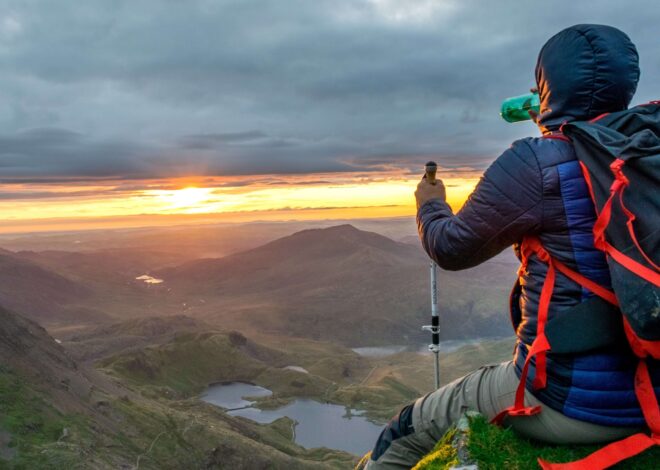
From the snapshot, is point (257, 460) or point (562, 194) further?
point (257, 460)

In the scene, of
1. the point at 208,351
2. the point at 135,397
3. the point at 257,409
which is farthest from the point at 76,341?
the point at 135,397

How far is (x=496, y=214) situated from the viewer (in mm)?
4469

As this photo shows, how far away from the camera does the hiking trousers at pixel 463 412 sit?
15.3 ft

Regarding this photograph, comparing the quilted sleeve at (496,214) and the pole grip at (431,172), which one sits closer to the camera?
the quilted sleeve at (496,214)

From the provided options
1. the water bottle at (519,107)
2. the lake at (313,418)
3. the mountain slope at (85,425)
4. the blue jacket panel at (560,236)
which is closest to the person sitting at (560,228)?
the blue jacket panel at (560,236)

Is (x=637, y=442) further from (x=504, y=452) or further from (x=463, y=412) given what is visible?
(x=463, y=412)

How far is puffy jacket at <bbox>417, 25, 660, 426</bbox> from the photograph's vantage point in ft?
14.1

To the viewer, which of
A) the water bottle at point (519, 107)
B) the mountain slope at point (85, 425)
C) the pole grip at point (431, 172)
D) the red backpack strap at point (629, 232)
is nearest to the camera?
the red backpack strap at point (629, 232)

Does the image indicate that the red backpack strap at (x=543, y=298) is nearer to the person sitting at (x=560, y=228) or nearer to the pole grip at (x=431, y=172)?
the person sitting at (x=560, y=228)

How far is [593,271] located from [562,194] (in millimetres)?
682

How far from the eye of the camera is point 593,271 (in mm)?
4254

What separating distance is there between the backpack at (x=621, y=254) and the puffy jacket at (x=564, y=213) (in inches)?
3.8

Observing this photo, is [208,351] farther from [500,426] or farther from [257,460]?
[500,426]

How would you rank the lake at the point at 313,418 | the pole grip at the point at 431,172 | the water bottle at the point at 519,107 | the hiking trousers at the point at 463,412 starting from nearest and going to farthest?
the hiking trousers at the point at 463,412 < the pole grip at the point at 431,172 < the water bottle at the point at 519,107 < the lake at the point at 313,418
